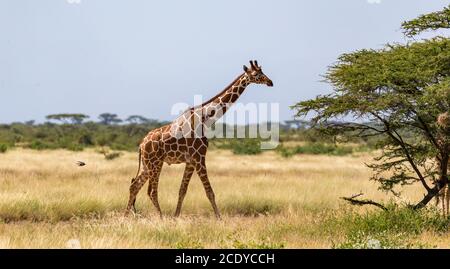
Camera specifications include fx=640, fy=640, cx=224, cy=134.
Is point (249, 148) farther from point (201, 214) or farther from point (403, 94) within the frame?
point (403, 94)

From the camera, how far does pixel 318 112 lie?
14.7 meters

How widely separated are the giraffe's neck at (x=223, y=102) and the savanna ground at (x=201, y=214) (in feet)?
7.65

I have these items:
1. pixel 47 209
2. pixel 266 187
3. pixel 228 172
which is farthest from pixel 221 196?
pixel 228 172

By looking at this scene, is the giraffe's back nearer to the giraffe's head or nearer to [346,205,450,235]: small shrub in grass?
the giraffe's head

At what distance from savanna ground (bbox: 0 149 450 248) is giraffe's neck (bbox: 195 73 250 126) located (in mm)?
2332

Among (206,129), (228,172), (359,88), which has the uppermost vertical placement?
(359,88)

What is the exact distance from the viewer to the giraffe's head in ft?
45.7

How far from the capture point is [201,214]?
1720 centimetres

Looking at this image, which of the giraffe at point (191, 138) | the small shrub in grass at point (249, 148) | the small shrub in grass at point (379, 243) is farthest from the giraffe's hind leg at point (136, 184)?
the small shrub in grass at point (249, 148)
